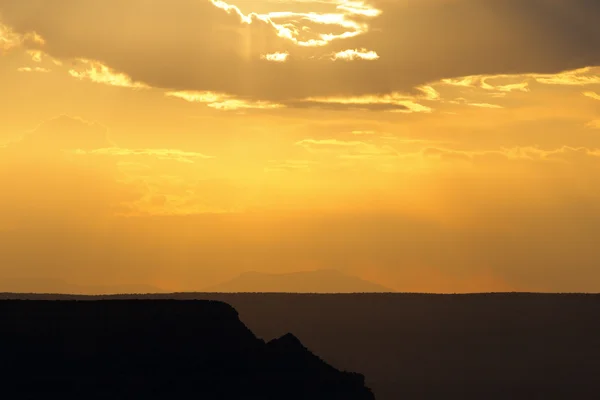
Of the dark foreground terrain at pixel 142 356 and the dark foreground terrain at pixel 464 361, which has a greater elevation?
the dark foreground terrain at pixel 142 356

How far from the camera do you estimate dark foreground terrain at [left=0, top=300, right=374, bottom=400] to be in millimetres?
47844

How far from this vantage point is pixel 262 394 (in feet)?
174

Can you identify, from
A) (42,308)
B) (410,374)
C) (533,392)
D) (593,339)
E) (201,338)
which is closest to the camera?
(42,308)

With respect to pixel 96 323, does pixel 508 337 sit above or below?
below

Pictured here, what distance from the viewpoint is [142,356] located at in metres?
50.8

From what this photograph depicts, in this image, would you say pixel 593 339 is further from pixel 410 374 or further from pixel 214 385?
pixel 214 385

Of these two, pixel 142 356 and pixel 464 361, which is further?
pixel 464 361

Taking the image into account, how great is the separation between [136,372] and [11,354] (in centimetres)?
559

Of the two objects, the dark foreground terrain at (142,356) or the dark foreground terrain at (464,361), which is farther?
the dark foreground terrain at (464,361)

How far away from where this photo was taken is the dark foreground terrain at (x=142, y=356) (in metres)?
47.8

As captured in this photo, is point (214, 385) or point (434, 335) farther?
point (434, 335)

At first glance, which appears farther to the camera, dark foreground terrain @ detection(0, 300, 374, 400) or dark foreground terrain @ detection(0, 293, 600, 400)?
dark foreground terrain @ detection(0, 293, 600, 400)

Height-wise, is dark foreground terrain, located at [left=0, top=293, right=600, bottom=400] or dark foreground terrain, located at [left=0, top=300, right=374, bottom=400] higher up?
dark foreground terrain, located at [left=0, top=300, right=374, bottom=400]

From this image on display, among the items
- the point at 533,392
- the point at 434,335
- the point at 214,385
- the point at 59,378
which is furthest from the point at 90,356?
the point at 434,335
